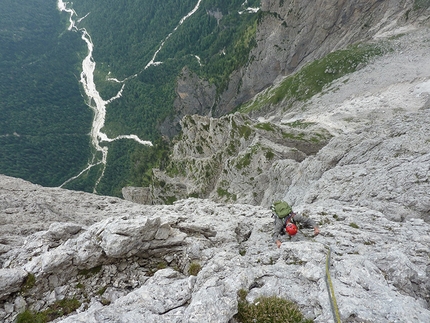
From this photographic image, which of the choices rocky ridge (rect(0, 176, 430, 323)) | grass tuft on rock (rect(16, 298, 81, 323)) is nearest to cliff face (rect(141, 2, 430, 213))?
rocky ridge (rect(0, 176, 430, 323))

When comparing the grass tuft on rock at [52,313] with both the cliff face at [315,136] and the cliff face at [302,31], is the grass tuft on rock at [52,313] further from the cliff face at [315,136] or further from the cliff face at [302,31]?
the cliff face at [302,31]

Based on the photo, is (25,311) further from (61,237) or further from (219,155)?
(219,155)

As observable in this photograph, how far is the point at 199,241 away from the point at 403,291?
11665 millimetres

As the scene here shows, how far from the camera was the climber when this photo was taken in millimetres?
17781

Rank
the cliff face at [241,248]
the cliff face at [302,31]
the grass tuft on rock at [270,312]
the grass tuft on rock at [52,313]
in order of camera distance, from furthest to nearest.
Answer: the cliff face at [302,31] → the grass tuft on rock at [52,313] → the cliff face at [241,248] → the grass tuft on rock at [270,312]

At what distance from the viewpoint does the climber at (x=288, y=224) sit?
17.8 metres

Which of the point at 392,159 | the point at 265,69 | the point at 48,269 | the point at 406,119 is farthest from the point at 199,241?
the point at 265,69

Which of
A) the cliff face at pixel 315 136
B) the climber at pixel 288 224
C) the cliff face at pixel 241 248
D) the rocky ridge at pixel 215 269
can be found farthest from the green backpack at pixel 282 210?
the cliff face at pixel 315 136

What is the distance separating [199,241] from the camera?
60.4ft

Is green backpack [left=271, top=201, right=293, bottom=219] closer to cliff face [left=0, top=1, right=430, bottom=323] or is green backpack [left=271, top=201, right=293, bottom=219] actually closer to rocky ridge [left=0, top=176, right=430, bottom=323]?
cliff face [left=0, top=1, right=430, bottom=323]

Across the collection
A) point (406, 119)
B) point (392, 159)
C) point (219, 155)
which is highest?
point (219, 155)

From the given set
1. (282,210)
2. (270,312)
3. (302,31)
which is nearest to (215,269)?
(270,312)

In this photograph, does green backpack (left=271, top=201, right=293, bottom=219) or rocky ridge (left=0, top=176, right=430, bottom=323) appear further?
→ green backpack (left=271, top=201, right=293, bottom=219)

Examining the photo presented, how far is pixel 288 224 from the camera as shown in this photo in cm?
1800
